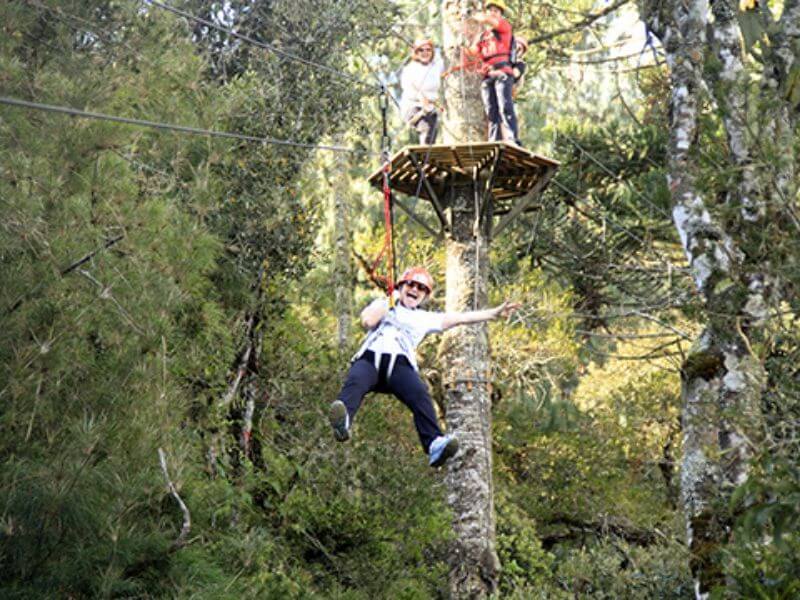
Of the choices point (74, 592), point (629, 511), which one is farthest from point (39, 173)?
point (629, 511)

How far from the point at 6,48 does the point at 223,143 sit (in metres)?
2.94

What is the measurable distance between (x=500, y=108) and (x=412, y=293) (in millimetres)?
4412

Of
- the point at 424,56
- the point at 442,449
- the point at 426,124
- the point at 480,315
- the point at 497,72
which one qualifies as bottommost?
the point at 442,449

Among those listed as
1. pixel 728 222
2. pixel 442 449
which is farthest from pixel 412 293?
pixel 728 222

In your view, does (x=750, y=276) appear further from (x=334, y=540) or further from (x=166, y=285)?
(x=334, y=540)

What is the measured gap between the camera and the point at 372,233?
22.0 meters

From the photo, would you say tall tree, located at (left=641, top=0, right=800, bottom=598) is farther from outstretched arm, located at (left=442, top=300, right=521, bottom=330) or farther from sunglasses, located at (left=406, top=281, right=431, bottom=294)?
sunglasses, located at (left=406, top=281, right=431, bottom=294)

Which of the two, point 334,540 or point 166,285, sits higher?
point 166,285

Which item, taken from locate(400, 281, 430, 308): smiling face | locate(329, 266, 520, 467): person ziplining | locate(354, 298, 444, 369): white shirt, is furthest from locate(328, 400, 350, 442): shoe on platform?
Result: locate(400, 281, 430, 308): smiling face

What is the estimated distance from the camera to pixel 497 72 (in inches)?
464

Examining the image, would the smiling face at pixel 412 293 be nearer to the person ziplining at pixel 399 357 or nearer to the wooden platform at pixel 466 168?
the person ziplining at pixel 399 357

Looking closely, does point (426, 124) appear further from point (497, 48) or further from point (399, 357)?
point (399, 357)

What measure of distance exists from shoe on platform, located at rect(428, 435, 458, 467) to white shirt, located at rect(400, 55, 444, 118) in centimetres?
553

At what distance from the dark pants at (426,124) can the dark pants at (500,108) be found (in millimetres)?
567
